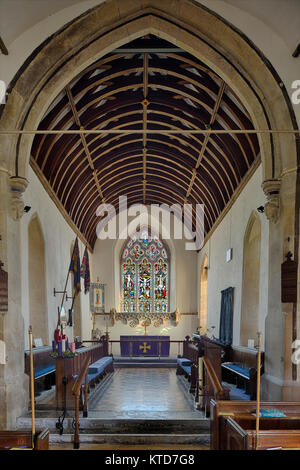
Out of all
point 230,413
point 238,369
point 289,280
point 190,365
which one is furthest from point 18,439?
point 190,365

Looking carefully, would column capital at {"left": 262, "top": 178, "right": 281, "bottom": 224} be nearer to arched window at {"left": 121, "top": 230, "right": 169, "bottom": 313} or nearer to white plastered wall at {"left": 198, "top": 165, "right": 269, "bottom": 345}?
→ white plastered wall at {"left": 198, "top": 165, "right": 269, "bottom": 345}

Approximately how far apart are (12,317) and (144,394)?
357cm

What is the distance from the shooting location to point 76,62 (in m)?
6.13

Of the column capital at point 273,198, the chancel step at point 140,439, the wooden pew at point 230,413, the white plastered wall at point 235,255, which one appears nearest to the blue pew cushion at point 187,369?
the white plastered wall at point 235,255

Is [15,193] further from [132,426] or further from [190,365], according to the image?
[190,365]

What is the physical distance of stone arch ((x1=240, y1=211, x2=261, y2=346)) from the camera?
9047 mm

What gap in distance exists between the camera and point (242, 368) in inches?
320

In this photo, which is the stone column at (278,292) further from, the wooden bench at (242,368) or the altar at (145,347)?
the altar at (145,347)

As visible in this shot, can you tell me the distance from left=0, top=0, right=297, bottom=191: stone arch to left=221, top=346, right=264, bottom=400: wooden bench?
3.11 m

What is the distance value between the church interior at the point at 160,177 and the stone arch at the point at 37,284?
0.10ft

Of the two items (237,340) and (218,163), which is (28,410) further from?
(218,163)

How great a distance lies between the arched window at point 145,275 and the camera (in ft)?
57.3
